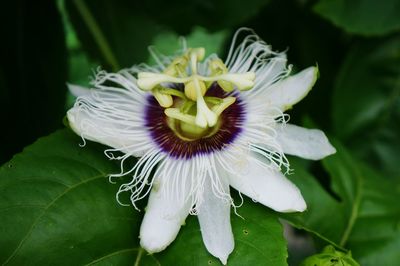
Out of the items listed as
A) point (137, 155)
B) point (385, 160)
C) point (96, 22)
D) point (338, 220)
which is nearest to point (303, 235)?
point (385, 160)

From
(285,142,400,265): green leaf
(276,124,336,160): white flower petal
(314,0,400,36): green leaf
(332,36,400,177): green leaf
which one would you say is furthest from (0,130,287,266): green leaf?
(332,36,400,177): green leaf

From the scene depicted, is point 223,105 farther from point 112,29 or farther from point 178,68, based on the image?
point 112,29

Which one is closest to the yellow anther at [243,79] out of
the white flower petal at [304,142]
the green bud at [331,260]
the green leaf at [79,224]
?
the white flower petal at [304,142]

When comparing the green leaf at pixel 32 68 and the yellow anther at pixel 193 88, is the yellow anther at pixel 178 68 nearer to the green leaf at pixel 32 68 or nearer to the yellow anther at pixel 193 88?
the yellow anther at pixel 193 88

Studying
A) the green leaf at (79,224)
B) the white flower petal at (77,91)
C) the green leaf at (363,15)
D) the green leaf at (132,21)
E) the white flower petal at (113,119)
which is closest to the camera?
the green leaf at (79,224)

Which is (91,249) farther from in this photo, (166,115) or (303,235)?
(303,235)

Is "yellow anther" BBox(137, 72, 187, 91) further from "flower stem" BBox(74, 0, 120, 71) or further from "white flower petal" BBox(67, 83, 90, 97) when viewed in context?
"flower stem" BBox(74, 0, 120, 71)
